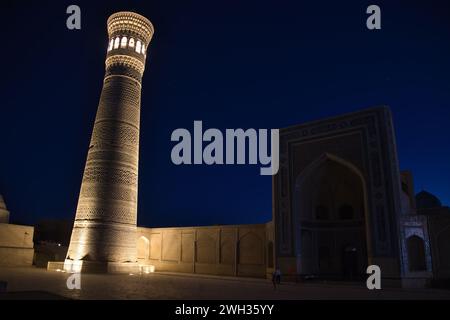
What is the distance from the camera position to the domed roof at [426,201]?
23.0 meters

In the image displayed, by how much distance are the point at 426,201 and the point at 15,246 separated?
75.8ft

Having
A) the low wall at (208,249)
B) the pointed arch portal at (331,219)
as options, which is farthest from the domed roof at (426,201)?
the low wall at (208,249)

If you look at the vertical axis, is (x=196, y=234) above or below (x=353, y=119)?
below

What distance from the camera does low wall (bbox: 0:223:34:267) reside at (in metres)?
18.2

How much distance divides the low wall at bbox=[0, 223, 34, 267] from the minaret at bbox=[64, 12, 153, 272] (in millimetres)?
5930

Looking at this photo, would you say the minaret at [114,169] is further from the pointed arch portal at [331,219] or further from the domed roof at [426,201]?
the domed roof at [426,201]

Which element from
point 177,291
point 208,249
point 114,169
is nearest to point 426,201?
point 208,249

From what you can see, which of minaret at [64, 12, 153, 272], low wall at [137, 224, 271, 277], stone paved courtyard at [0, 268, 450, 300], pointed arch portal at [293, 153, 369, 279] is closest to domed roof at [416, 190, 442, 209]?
pointed arch portal at [293, 153, 369, 279]

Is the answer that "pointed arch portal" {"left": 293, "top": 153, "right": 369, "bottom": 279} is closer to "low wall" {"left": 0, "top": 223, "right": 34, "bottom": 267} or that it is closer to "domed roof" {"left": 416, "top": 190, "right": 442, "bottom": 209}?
"domed roof" {"left": 416, "top": 190, "right": 442, "bottom": 209}
